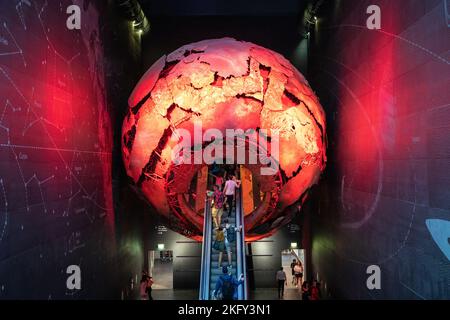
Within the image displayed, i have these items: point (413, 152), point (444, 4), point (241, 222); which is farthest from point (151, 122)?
point (444, 4)

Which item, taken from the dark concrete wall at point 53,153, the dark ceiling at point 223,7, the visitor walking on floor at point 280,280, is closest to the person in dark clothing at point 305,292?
the visitor walking on floor at point 280,280

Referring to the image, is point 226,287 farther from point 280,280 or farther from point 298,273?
point 298,273

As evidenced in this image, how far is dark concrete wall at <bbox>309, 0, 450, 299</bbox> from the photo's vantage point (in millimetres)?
4789

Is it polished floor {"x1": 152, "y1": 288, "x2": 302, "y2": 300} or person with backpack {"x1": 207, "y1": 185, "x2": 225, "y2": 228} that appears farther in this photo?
polished floor {"x1": 152, "y1": 288, "x2": 302, "y2": 300}

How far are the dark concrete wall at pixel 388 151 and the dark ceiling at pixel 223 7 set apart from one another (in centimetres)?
206

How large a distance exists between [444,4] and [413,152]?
186cm

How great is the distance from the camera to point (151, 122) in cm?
852

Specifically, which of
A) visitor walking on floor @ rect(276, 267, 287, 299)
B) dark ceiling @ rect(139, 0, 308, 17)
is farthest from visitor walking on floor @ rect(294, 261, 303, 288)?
dark ceiling @ rect(139, 0, 308, 17)

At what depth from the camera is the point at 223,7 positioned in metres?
11.8

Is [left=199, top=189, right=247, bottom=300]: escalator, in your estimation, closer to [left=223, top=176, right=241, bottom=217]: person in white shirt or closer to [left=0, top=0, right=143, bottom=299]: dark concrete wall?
[left=223, top=176, right=241, bottom=217]: person in white shirt

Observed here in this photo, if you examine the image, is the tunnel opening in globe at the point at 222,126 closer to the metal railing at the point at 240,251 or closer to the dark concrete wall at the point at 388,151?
the dark concrete wall at the point at 388,151

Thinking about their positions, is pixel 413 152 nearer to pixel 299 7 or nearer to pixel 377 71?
pixel 377 71

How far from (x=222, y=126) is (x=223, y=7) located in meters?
5.31

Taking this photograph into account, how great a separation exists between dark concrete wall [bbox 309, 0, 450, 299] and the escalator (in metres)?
2.28
